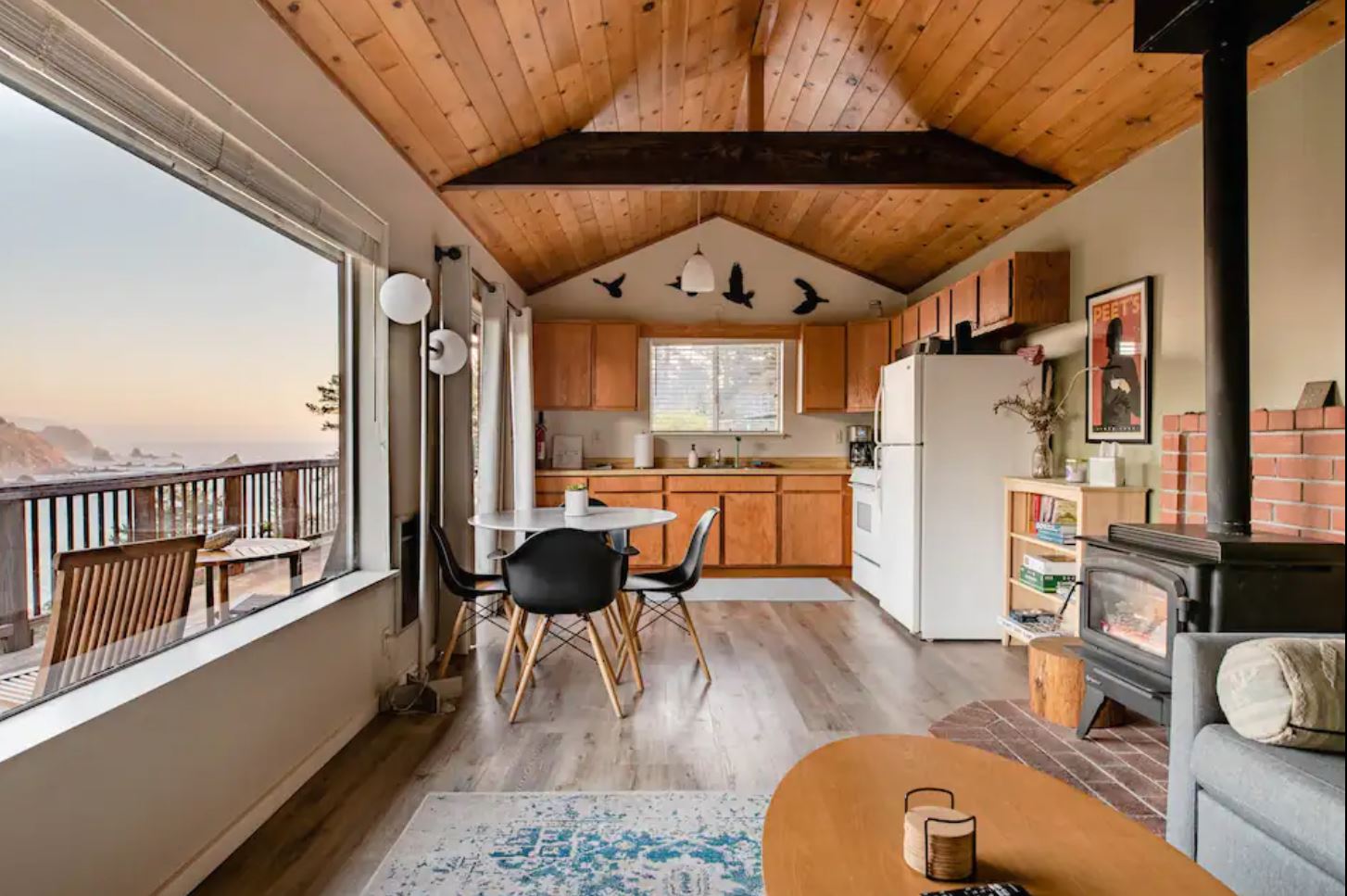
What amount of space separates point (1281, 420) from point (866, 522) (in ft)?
10.5

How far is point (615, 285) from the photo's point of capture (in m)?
7.13

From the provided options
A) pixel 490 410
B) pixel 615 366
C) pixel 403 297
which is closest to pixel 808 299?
pixel 615 366

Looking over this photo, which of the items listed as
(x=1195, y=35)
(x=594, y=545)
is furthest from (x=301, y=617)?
(x=1195, y=35)

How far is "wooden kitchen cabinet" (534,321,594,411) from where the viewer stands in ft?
22.5

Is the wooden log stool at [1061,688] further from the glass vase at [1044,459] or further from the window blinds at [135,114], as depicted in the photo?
the window blinds at [135,114]

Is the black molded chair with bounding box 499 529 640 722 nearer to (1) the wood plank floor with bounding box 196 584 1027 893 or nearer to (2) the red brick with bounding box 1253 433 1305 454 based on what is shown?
(1) the wood plank floor with bounding box 196 584 1027 893

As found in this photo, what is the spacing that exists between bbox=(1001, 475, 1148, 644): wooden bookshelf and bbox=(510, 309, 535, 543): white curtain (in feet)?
10.8

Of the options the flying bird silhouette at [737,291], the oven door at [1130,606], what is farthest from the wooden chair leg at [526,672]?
the flying bird silhouette at [737,291]

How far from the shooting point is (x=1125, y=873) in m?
1.47

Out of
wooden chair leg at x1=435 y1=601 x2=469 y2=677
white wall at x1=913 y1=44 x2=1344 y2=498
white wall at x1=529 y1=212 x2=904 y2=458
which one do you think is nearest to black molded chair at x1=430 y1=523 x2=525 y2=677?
wooden chair leg at x1=435 y1=601 x2=469 y2=677

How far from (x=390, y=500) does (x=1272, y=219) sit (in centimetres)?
359

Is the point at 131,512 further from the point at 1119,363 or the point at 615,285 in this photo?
the point at 615,285

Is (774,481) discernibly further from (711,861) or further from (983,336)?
(711,861)

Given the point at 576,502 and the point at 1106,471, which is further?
the point at 576,502
